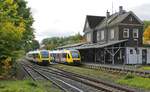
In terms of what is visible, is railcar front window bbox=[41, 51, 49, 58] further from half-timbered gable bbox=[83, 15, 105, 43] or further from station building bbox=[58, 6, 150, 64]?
half-timbered gable bbox=[83, 15, 105, 43]

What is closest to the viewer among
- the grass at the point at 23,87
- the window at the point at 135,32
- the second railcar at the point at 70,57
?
the grass at the point at 23,87

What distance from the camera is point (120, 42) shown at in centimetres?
5619

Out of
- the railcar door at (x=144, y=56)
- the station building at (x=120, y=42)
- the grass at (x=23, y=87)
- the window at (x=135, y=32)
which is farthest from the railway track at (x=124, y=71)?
the window at (x=135, y=32)

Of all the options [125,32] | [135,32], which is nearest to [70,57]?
[125,32]

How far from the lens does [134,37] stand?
61.1 metres

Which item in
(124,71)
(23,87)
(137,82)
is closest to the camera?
(23,87)

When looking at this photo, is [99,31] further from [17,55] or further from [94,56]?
[17,55]

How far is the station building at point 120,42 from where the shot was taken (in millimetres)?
56991

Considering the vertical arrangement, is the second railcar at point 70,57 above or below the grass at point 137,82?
above

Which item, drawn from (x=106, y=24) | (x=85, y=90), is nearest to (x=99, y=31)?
(x=106, y=24)

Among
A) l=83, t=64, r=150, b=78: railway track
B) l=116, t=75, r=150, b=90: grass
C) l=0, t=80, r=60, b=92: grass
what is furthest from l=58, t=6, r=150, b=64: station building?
l=0, t=80, r=60, b=92: grass

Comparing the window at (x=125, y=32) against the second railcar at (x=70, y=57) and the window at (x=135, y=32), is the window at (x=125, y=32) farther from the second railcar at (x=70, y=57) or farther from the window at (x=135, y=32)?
the second railcar at (x=70, y=57)

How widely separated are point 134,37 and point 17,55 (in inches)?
1392

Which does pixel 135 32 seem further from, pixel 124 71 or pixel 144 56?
pixel 124 71
